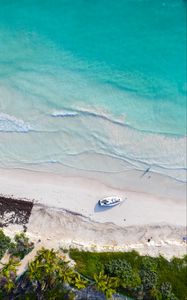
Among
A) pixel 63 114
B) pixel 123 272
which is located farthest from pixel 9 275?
pixel 63 114

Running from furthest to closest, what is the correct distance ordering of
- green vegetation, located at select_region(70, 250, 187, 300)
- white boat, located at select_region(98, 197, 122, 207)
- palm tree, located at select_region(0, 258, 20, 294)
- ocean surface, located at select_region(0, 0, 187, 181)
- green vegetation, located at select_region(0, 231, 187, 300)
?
1. ocean surface, located at select_region(0, 0, 187, 181)
2. white boat, located at select_region(98, 197, 122, 207)
3. green vegetation, located at select_region(70, 250, 187, 300)
4. green vegetation, located at select_region(0, 231, 187, 300)
5. palm tree, located at select_region(0, 258, 20, 294)

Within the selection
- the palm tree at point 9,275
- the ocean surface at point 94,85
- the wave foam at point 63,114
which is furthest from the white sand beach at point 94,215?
the wave foam at point 63,114

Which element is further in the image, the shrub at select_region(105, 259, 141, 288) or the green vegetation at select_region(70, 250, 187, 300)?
the green vegetation at select_region(70, 250, 187, 300)

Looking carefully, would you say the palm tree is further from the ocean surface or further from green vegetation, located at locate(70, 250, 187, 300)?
the ocean surface

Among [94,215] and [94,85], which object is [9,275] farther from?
[94,85]

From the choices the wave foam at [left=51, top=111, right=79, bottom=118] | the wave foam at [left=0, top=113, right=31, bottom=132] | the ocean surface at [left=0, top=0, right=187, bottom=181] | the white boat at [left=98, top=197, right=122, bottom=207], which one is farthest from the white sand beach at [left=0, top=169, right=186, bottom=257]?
the wave foam at [left=51, top=111, right=79, bottom=118]

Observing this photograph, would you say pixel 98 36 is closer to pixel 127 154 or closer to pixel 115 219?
pixel 127 154

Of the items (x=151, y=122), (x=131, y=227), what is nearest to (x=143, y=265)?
(x=131, y=227)
